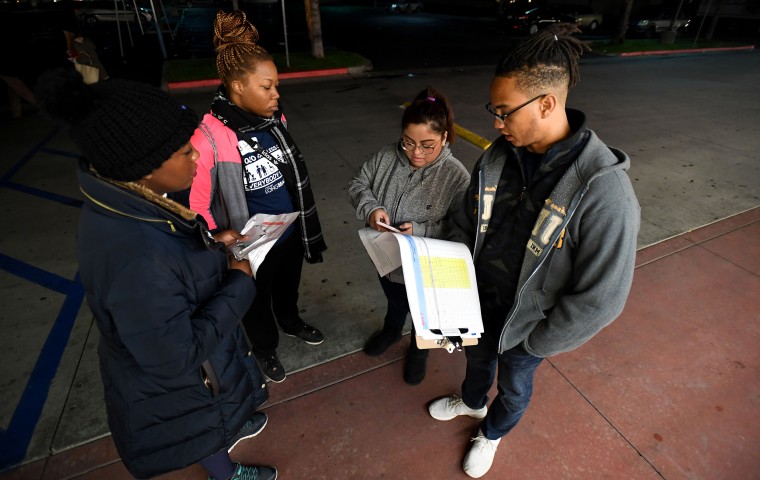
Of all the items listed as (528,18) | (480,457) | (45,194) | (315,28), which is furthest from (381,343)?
(528,18)

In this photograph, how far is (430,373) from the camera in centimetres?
251

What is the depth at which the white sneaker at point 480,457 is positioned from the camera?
1.95m

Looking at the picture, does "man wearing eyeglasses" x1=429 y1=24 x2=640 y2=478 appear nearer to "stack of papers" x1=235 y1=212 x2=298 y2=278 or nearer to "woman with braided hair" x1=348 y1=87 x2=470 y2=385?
"woman with braided hair" x1=348 y1=87 x2=470 y2=385

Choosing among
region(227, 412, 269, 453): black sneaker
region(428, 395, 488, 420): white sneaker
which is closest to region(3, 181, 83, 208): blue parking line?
region(227, 412, 269, 453): black sneaker

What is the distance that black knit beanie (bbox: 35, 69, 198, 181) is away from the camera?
3.08 feet

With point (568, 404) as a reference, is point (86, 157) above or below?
above

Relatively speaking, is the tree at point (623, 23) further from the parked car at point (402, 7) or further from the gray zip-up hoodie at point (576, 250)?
the gray zip-up hoodie at point (576, 250)

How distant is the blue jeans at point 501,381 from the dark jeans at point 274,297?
119cm

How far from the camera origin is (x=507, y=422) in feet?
6.23

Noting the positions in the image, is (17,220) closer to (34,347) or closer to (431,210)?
(34,347)

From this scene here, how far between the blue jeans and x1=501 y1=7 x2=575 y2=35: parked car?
19213mm

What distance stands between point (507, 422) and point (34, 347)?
311cm

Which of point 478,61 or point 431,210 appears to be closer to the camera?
point 431,210

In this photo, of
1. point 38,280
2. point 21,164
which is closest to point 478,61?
point 21,164
